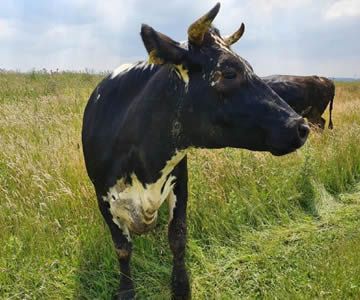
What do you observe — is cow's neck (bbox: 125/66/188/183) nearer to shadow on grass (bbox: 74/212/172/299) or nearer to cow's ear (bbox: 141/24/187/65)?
cow's ear (bbox: 141/24/187/65)

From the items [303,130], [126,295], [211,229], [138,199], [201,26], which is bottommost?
[126,295]

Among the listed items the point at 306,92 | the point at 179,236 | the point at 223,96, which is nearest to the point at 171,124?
the point at 223,96

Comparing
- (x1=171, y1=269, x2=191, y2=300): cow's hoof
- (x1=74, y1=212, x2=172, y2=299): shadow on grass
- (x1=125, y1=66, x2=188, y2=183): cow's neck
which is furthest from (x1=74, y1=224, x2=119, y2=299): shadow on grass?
(x1=125, y1=66, x2=188, y2=183): cow's neck

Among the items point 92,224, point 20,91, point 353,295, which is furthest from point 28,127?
point 20,91

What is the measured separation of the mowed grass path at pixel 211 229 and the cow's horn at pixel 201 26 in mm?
1946

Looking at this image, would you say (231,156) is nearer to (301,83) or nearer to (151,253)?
(151,253)

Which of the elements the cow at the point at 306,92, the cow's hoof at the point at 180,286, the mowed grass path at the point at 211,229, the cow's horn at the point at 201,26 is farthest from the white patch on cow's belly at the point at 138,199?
the cow at the point at 306,92

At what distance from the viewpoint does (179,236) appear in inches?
130

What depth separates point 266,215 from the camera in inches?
177

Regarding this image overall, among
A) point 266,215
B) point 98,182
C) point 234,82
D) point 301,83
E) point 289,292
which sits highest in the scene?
point 301,83

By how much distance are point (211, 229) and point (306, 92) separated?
18.7 ft

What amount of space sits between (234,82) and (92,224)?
7.28ft

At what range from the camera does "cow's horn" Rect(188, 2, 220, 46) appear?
2148 mm

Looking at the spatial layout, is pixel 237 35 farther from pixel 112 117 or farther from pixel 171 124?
pixel 112 117
